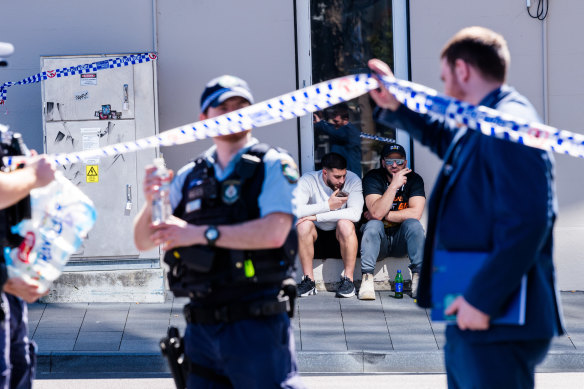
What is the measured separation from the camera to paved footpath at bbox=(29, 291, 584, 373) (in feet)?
26.0

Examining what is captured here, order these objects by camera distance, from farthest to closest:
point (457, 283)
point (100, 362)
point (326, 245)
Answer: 1. point (326, 245)
2. point (100, 362)
3. point (457, 283)

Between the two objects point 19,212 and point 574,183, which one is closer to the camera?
point 19,212

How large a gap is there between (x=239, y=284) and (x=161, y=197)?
1.62 ft

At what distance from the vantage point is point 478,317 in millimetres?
3486

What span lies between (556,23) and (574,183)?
1.77 m

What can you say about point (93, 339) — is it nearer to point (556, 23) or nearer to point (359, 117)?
point (359, 117)

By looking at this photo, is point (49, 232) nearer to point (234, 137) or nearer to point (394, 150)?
point (234, 137)

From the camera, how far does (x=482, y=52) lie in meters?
3.68

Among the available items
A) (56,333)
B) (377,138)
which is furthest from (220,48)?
(56,333)

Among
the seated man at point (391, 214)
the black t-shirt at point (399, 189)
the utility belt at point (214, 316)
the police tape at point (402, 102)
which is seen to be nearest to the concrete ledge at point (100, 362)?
the seated man at point (391, 214)

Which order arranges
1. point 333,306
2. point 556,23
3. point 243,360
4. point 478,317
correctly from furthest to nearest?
point 556,23 → point 333,306 → point 243,360 → point 478,317

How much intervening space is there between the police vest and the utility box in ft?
19.1

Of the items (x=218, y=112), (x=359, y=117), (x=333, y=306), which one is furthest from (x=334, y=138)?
(x=218, y=112)

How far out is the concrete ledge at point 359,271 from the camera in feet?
34.2
